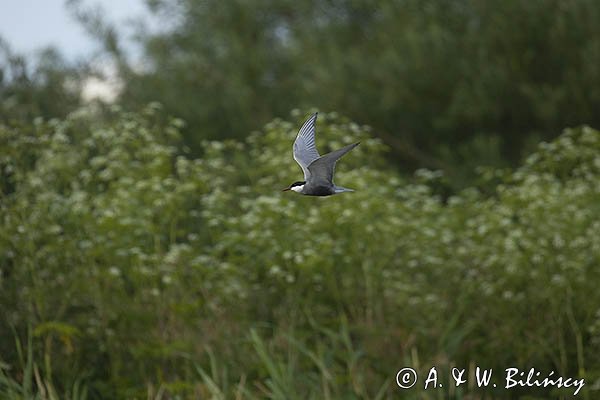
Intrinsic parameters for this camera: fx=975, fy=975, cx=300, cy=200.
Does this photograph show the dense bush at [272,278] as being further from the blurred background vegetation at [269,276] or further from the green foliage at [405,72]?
the green foliage at [405,72]

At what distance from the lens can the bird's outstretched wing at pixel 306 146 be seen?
3.38 metres

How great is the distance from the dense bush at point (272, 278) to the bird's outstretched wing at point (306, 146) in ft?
8.58

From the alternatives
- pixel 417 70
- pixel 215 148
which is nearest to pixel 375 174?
pixel 215 148

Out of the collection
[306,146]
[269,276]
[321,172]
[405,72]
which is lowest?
[321,172]

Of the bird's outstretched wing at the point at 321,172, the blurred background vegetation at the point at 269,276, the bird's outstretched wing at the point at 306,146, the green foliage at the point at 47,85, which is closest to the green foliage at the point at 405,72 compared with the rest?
the green foliage at the point at 47,85

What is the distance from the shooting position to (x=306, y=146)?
349 cm

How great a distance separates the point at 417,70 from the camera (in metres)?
14.3

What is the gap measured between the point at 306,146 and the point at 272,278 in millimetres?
3873

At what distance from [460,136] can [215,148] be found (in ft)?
25.1

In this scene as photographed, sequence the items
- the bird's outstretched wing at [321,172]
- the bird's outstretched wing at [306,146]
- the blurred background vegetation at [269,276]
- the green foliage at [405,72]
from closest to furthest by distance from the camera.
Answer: the bird's outstretched wing at [321,172], the bird's outstretched wing at [306,146], the blurred background vegetation at [269,276], the green foliage at [405,72]

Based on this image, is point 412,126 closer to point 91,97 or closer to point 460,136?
point 460,136

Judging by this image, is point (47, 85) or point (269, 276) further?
point (47, 85)

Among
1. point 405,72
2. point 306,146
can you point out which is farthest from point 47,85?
point 306,146

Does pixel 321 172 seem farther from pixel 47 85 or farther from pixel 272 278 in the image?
pixel 47 85
